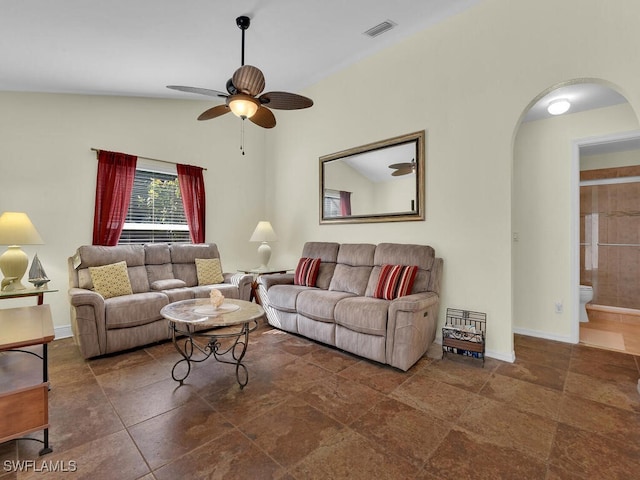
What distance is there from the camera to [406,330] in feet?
8.09

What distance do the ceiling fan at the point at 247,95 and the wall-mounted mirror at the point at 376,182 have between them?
4.32 feet

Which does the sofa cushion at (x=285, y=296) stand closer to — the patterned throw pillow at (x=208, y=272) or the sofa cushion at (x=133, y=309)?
the patterned throw pillow at (x=208, y=272)

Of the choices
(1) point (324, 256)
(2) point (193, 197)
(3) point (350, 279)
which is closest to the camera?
(3) point (350, 279)

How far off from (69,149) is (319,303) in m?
3.37

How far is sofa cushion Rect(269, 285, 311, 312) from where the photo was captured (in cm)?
340

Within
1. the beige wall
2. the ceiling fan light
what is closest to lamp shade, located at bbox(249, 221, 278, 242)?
the beige wall

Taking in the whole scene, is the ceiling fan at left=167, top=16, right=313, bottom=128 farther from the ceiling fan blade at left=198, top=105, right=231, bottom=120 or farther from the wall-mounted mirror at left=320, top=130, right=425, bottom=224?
the wall-mounted mirror at left=320, top=130, right=425, bottom=224

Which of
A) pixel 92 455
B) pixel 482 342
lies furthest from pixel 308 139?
pixel 92 455

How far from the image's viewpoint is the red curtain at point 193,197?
14.2 feet

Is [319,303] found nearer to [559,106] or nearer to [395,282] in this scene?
[395,282]

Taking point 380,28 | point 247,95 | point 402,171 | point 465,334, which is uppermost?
point 380,28

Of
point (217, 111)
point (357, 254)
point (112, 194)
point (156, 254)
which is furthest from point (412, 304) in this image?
point (112, 194)

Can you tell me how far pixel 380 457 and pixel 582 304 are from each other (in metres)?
3.86

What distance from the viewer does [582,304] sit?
3891mm
